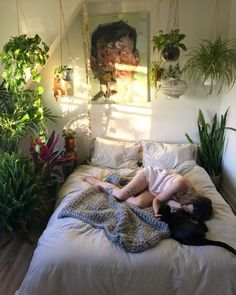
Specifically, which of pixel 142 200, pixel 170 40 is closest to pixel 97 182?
pixel 142 200

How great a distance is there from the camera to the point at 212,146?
129 inches

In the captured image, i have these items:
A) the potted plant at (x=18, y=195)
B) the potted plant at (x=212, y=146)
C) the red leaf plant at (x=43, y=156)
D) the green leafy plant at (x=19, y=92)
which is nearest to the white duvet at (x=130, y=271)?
the potted plant at (x=18, y=195)

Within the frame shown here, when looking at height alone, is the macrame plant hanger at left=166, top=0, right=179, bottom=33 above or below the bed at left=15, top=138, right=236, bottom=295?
above

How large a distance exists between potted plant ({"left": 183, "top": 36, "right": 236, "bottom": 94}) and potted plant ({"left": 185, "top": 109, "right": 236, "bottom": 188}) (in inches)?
14.6

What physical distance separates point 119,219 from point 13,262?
1.00 metres

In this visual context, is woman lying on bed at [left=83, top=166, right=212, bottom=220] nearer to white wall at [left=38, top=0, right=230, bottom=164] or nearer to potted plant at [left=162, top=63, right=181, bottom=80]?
white wall at [left=38, top=0, right=230, bottom=164]

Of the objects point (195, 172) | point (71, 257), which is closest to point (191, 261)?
point (71, 257)

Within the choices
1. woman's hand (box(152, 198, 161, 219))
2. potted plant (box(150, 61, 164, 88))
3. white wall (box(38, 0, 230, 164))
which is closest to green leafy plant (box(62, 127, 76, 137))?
white wall (box(38, 0, 230, 164))

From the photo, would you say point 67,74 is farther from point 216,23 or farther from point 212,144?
point 212,144

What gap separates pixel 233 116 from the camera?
3021 mm

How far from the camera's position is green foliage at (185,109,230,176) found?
3.27 m

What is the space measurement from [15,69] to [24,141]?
1041 mm

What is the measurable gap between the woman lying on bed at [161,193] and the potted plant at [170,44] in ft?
3.81

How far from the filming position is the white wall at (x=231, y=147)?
300 centimetres
